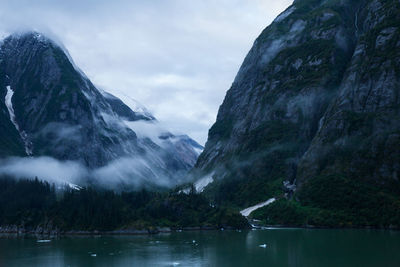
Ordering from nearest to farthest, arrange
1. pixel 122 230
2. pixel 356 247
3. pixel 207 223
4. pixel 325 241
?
pixel 356 247
pixel 325 241
pixel 122 230
pixel 207 223

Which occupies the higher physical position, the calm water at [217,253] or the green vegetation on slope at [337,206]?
the green vegetation on slope at [337,206]

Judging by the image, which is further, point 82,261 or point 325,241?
point 325,241

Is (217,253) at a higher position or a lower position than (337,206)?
lower

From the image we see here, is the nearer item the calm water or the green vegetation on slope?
the calm water

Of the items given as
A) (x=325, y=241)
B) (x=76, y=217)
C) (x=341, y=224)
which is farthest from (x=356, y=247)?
(x=76, y=217)

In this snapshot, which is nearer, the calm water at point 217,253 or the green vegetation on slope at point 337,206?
the calm water at point 217,253

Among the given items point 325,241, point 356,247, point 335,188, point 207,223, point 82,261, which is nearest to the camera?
point 82,261

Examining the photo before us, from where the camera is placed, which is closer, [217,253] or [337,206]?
[217,253]

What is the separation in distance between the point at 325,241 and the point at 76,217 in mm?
89858

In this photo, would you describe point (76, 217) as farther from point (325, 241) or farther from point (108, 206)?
point (325, 241)

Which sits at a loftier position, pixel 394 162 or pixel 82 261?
pixel 394 162

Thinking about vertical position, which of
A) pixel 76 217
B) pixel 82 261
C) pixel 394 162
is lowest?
pixel 82 261

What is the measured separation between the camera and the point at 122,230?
161m

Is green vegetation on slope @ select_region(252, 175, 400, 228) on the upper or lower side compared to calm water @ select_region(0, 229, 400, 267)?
upper
